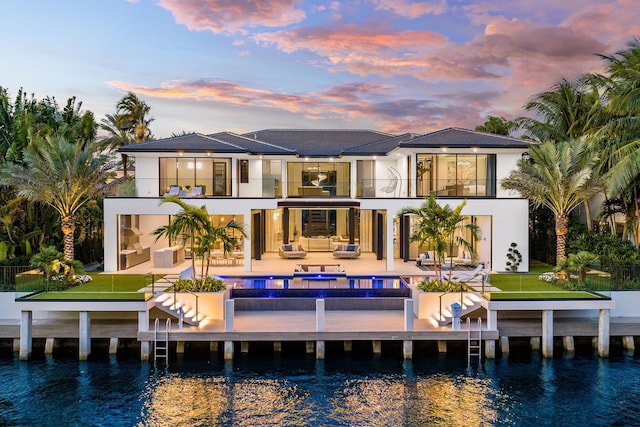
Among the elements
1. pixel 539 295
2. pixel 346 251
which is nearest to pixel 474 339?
pixel 539 295

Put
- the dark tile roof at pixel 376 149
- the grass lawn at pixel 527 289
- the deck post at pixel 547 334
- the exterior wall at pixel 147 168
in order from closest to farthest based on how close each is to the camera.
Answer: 1. the deck post at pixel 547 334
2. the grass lawn at pixel 527 289
3. the exterior wall at pixel 147 168
4. the dark tile roof at pixel 376 149

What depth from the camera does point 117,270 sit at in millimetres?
24312

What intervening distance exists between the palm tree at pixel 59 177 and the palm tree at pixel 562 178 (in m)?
19.4

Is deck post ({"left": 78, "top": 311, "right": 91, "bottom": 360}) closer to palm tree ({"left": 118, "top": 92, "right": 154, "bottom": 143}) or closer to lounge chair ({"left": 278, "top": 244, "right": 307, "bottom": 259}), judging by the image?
lounge chair ({"left": 278, "top": 244, "right": 307, "bottom": 259})

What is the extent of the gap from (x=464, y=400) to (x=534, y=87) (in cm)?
2562

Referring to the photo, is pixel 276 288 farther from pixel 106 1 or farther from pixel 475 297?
pixel 106 1

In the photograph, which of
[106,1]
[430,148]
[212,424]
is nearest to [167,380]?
[212,424]

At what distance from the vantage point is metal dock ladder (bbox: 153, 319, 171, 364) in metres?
15.5

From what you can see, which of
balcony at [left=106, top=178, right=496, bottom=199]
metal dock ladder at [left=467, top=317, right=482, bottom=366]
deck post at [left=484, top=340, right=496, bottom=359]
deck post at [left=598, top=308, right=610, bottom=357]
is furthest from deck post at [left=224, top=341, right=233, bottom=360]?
A: deck post at [left=598, top=308, right=610, bottom=357]

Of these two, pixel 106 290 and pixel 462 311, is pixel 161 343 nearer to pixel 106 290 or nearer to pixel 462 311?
pixel 106 290

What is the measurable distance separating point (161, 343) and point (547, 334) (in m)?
12.5

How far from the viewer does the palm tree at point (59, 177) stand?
21219 mm

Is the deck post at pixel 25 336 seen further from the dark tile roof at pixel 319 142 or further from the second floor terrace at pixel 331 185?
the dark tile roof at pixel 319 142

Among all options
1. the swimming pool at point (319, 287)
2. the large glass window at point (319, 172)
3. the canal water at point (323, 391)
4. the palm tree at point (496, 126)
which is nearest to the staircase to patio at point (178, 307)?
the canal water at point (323, 391)
